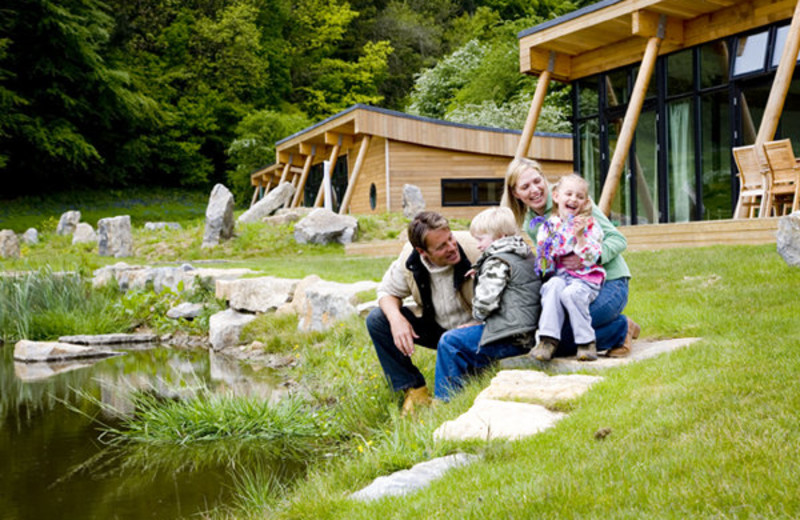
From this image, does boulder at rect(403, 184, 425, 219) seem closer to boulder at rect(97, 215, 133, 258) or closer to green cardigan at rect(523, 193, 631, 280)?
boulder at rect(97, 215, 133, 258)

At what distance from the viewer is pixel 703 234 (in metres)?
9.47

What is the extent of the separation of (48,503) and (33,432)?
1818 mm

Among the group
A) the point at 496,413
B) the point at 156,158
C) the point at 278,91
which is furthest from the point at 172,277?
the point at 278,91

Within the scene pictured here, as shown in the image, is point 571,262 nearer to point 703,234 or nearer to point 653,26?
point 703,234

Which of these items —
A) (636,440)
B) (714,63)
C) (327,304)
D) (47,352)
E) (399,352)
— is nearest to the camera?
(636,440)

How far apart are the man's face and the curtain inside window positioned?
10205mm

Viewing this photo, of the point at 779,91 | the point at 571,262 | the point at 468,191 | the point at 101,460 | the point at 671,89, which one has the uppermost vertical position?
the point at 671,89

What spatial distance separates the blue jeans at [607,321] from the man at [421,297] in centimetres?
60

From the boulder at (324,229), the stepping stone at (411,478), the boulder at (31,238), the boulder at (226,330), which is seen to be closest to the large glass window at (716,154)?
the boulder at (226,330)

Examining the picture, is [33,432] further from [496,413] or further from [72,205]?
[72,205]

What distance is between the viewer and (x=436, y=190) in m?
23.6

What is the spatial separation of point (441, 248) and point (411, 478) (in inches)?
63.4

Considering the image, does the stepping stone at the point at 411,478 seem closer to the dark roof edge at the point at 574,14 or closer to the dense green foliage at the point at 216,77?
the dark roof edge at the point at 574,14

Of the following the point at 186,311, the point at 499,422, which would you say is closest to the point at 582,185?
the point at 499,422
